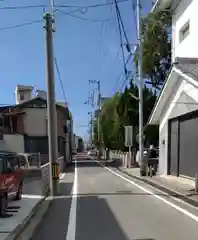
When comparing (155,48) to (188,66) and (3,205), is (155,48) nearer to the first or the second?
(188,66)

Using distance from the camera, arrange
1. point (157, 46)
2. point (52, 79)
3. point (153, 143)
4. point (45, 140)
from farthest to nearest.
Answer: point (45, 140) → point (153, 143) → point (157, 46) → point (52, 79)

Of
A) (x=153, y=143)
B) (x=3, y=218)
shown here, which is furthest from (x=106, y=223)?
(x=153, y=143)

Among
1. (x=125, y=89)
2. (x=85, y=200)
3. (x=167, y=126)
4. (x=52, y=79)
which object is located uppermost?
(x=125, y=89)

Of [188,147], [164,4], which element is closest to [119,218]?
[188,147]

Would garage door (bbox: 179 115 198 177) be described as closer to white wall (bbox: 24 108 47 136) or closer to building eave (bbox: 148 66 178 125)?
building eave (bbox: 148 66 178 125)

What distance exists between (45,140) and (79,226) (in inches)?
1505

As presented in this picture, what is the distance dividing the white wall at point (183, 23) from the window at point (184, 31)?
205 mm

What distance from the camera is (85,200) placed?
14359mm

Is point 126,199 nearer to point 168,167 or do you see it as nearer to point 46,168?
point 46,168

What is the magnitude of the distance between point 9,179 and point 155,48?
26.8 m

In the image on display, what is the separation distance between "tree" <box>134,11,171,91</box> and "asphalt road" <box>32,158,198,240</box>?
2227 centimetres

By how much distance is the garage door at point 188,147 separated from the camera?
61.2ft

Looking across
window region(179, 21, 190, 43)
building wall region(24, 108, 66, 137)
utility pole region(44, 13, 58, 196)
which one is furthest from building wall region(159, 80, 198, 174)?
building wall region(24, 108, 66, 137)

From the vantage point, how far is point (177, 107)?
71.4 ft
